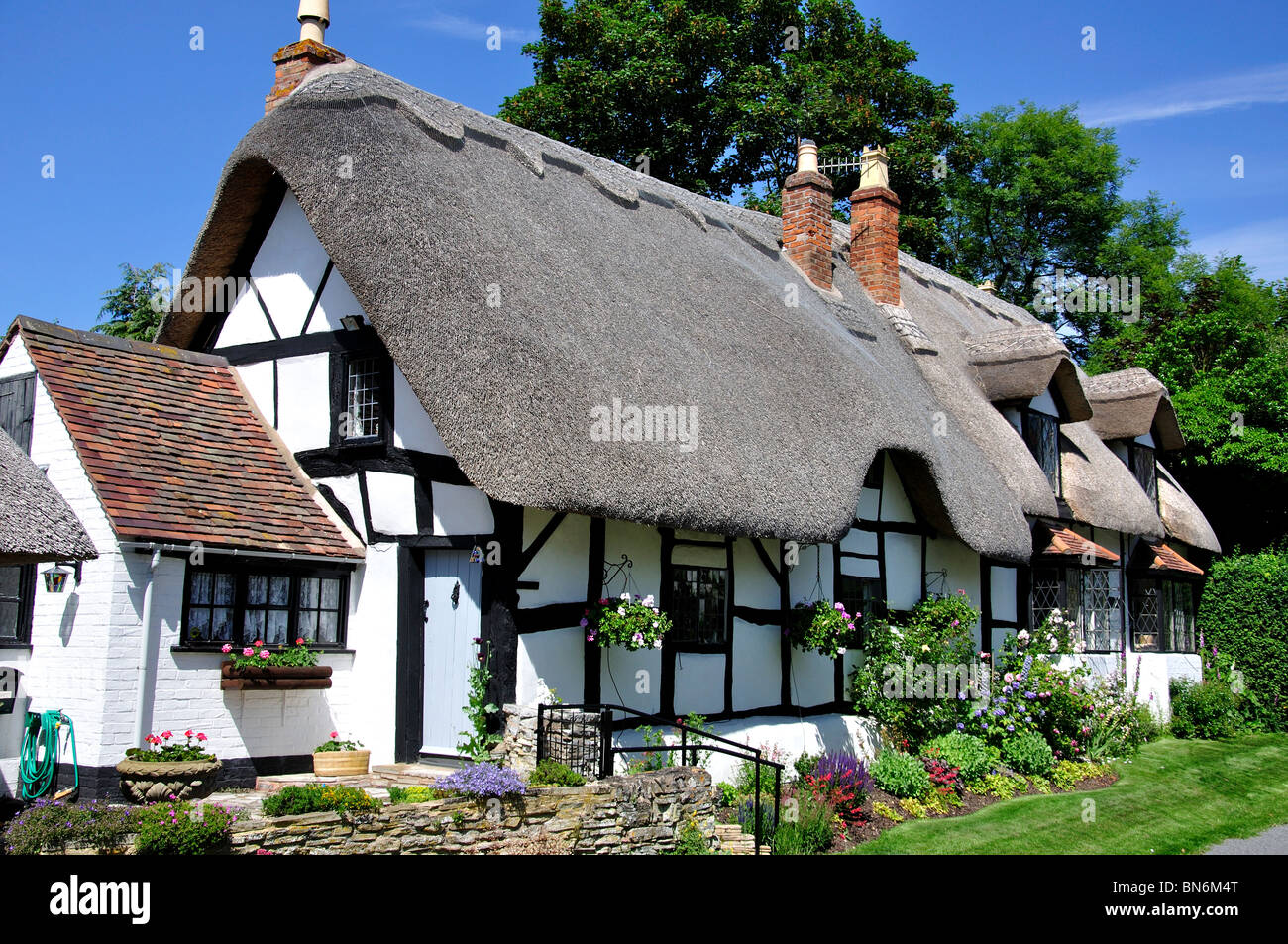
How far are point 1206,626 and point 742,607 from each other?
11.6 metres

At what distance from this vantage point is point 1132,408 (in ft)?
62.8

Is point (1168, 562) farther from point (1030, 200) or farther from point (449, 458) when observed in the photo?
point (1030, 200)

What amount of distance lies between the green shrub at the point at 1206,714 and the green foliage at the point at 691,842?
11.4 m

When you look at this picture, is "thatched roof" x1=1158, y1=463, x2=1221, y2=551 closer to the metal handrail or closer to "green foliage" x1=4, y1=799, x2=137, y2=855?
the metal handrail

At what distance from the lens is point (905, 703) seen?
12875mm

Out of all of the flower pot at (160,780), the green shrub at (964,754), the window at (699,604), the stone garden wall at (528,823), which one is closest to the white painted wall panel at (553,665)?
the stone garden wall at (528,823)

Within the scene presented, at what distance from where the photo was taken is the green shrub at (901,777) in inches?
462

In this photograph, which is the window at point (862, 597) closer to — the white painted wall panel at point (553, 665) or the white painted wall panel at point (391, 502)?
the white painted wall panel at point (553, 665)

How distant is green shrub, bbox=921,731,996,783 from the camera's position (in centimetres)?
1253

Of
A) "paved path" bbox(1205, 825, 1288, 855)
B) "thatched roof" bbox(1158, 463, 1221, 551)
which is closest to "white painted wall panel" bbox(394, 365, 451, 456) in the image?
"paved path" bbox(1205, 825, 1288, 855)

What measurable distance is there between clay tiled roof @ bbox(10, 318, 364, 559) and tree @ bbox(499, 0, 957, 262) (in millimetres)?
15634

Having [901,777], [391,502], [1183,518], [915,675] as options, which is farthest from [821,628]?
[1183,518]
